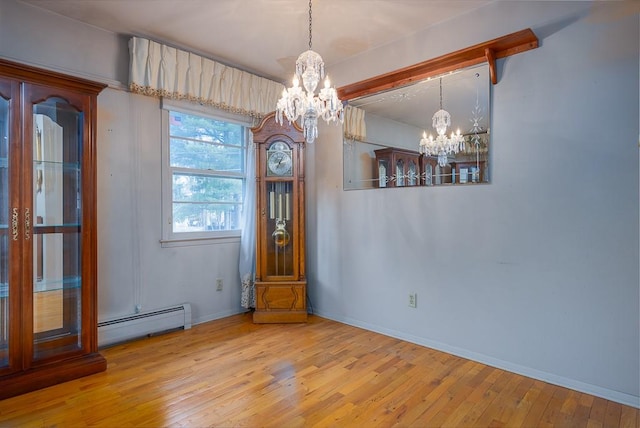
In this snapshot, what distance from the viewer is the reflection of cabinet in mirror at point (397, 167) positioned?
2902mm

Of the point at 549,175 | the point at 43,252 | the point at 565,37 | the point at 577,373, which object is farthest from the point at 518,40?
the point at 43,252

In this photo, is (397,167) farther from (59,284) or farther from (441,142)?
(59,284)

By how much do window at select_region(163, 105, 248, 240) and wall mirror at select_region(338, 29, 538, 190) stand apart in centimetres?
125

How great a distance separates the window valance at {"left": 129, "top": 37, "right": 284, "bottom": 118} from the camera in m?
2.86

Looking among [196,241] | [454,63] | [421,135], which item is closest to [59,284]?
[196,241]

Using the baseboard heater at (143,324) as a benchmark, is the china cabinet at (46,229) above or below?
above

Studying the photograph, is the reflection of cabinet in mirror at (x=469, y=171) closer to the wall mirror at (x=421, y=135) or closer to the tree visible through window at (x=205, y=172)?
the wall mirror at (x=421, y=135)

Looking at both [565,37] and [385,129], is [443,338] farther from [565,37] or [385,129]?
[565,37]

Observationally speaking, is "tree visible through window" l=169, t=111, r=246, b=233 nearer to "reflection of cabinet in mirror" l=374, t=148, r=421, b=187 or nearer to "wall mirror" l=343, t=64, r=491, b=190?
"wall mirror" l=343, t=64, r=491, b=190

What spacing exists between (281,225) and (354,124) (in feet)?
4.17

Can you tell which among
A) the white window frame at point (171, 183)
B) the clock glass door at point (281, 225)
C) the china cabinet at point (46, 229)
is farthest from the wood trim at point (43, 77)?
the clock glass door at point (281, 225)

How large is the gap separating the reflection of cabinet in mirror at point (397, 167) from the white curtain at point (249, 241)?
138cm

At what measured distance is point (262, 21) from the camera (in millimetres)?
2672

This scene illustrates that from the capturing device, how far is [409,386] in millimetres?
2205
